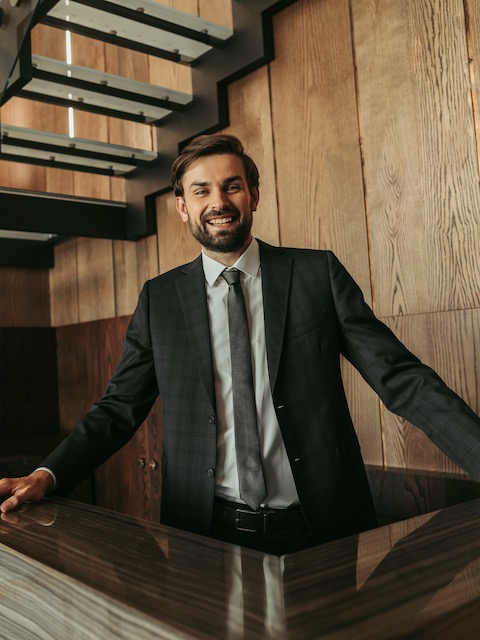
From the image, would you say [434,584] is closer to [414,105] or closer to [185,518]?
[185,518]

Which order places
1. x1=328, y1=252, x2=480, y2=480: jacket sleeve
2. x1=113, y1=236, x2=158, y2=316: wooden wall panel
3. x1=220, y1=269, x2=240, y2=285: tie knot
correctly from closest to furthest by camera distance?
x1=328, y1=252, x2=480, y2=480: jacket sleeve → x1=220, y1=269, x2=240, y2=285: tie knot → x1=113, y1=236, x2=158, y2=316: wooden wall panel

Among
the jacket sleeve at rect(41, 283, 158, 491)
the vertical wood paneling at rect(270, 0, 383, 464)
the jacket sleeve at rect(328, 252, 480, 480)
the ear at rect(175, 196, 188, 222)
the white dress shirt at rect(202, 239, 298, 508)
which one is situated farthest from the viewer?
the vertical wood paneling at rect(270, 0, 383, 464)

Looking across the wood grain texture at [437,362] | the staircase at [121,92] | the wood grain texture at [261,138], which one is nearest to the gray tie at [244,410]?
the wood grain texture at [437,362]

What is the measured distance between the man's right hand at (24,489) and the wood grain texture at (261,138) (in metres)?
1.69

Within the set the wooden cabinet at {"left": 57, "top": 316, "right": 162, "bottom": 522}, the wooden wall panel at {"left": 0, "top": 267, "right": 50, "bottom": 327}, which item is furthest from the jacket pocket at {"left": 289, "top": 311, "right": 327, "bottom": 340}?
the wooden wall panel at {"left": 0, "top": 267, "right": 50, "bottom": 327}

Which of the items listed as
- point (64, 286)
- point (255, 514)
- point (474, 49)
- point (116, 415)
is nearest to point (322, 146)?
point (474, 49)

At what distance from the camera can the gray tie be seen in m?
1.62

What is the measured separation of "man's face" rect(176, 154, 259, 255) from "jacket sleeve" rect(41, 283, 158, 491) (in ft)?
0.88

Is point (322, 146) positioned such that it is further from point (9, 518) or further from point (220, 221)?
point (9, 518)

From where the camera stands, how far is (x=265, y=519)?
63.7 inches

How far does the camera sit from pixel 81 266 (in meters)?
4.68

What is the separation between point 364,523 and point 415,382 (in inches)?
18.5

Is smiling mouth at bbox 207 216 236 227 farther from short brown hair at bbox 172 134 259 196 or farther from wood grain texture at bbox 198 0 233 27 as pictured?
wood grain texture at bbox 198 0 233 27

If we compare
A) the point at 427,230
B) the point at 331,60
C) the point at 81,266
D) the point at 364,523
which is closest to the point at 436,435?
the point at 364,523
